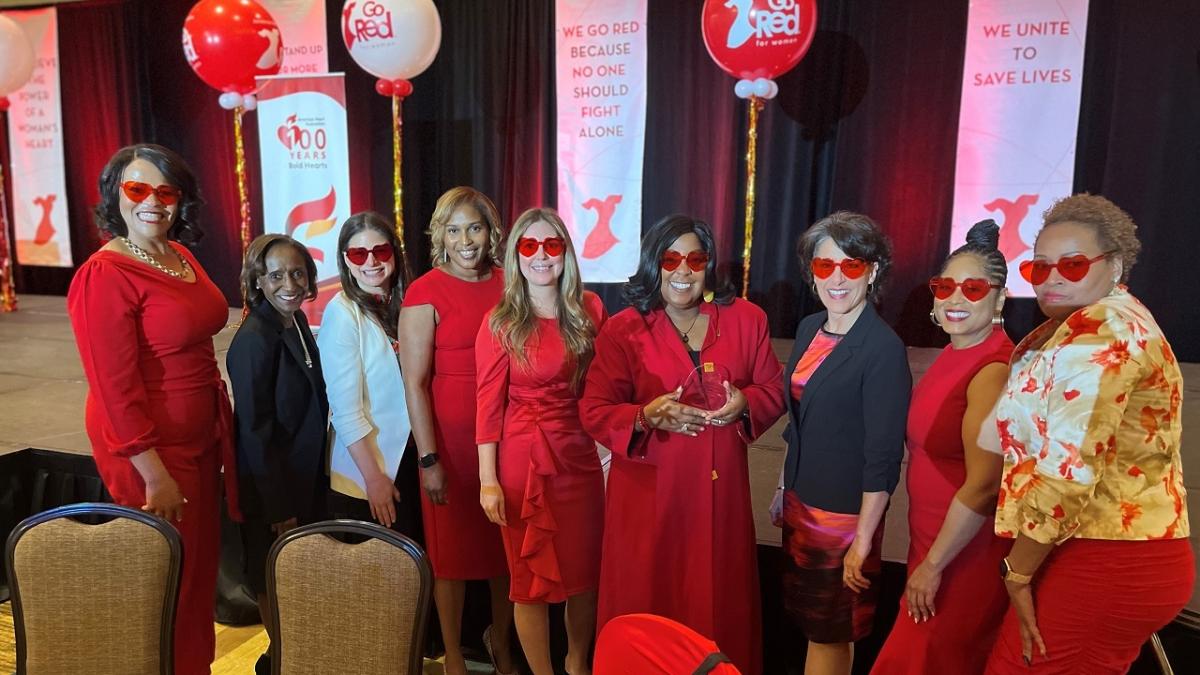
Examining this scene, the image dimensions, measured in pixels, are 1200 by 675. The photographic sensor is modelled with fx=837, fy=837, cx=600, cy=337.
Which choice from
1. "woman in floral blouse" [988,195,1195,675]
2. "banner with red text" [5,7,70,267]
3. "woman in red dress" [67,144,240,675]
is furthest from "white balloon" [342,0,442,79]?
"banner with red text" [5,7,70,267]

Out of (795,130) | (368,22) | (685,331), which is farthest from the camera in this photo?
(795,130)

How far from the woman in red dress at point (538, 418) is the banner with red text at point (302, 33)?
232 inches

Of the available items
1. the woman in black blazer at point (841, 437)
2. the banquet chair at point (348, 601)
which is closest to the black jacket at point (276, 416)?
the banquet chair at point (348, 601)

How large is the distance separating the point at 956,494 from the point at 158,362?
1913 mm

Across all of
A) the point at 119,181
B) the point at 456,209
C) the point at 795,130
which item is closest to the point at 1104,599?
the point at 456,209

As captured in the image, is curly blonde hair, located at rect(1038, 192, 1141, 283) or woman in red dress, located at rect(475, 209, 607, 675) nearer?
curly blonde hair, located at rect(1038, 192, 1141, 283)

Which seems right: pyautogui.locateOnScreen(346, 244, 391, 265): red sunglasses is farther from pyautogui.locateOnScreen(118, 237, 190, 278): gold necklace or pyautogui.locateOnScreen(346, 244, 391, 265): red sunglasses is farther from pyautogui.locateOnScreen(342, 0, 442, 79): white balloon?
pyautogui.locateOnScreen(342, 0, 442, 79): white balloon

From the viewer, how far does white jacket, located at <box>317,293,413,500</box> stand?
2.35 m

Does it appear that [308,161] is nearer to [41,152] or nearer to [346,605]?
[41,152]

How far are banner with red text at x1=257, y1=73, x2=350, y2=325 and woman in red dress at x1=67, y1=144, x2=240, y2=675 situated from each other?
3.99m

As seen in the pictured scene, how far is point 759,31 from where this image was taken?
4.69m

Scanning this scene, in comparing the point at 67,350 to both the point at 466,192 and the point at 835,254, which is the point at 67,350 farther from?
the point at 835,254

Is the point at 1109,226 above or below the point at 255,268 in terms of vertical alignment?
above

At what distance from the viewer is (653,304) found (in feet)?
6.82
